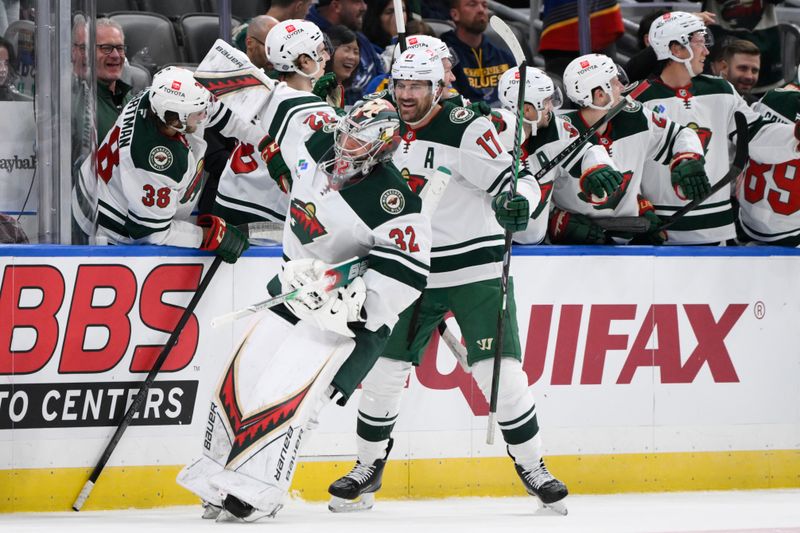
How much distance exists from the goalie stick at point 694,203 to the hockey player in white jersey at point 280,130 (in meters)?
1.27

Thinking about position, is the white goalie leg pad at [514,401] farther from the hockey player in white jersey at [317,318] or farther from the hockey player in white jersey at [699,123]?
the hockey player in white jersey at [699,123]

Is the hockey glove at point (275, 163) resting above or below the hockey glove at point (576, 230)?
above

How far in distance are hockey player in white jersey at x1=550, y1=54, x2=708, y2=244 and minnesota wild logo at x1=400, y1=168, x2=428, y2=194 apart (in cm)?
95

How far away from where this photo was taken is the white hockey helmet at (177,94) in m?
5.07

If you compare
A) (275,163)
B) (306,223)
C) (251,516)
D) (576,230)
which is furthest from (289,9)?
(251,516)

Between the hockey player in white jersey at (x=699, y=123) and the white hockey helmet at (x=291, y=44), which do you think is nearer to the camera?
the white hockey helmet at (x=291, y=44)

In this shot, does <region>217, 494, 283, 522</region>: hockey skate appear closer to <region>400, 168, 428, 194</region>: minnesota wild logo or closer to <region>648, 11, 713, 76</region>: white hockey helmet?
<region>400, 168, 428, 194</region>: minnesota wild logo

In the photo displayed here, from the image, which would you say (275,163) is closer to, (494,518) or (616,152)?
(616,152)

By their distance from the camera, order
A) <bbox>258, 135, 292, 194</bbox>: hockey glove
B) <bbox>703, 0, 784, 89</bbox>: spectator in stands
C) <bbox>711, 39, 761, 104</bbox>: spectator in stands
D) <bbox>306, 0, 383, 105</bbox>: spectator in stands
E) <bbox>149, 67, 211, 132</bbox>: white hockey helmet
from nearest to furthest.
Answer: <bbox>149, 67, 211, 132</bbox>: white hockey helmet
<bbox>258, 135, 292, 194</bbox>: hockey glove
<bbox>306, 0, 383, 105</bbox>: spectator in stands
<bbox>711, 39, 761, 104</bbox>: spectator in stands
<bbox>703, 0, 784, 89</bbox>: spectator in stands

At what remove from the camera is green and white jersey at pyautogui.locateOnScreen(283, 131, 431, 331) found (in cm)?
446

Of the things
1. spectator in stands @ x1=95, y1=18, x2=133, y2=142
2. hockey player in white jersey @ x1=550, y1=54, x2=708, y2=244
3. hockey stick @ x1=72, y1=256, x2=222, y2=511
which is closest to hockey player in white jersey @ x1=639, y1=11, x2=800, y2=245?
hockey player in white jersey @ x1=550, y1=54, x2=708, y2=244

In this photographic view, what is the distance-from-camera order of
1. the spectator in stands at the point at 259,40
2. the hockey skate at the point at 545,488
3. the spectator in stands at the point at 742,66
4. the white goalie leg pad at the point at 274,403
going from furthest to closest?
the spectator in stands at the point at 742,66 → the spectator in stands at the point at 259,40 → the hockey skate at the point at 545,488 → the white goalie leg pad at the point at 274,403

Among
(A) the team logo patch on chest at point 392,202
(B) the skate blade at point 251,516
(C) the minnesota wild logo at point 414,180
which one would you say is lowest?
(B) the skate blade at point 251,516

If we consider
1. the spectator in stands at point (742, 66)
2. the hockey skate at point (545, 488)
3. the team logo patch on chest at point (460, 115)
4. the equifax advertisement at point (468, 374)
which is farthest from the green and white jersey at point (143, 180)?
the spectator in stands at point (742, 66)
